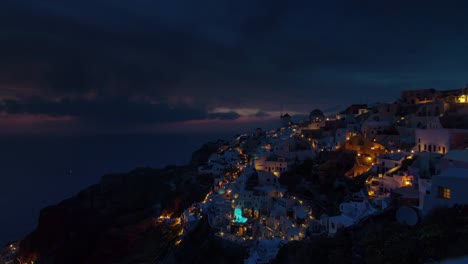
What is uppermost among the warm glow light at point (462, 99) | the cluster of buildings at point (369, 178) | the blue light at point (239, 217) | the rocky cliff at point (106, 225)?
the warm glow light at point (462, 99)

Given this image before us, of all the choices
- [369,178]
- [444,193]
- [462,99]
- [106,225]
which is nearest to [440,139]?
[369,178]

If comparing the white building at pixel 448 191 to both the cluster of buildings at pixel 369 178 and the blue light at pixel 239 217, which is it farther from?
the blue light at pixel 239 217

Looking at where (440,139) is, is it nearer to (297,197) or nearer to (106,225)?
(297,197)

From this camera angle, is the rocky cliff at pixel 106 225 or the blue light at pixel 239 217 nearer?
the blue light at pixel 239 217

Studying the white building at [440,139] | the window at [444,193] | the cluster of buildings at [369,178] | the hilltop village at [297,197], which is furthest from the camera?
the white building at [440,139]

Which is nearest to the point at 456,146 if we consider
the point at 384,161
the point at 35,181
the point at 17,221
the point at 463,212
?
the point at 384,161

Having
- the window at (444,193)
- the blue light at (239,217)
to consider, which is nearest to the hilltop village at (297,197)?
the window at (444,193)

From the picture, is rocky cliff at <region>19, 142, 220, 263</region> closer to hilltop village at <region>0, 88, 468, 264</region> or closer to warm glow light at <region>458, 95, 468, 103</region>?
hilltop village at <region>0, 88, 468, 264</region>

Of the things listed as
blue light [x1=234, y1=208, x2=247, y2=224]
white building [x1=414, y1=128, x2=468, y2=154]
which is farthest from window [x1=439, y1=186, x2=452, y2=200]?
blue light [x1=234, y1=208, x2=247, y2=224]
